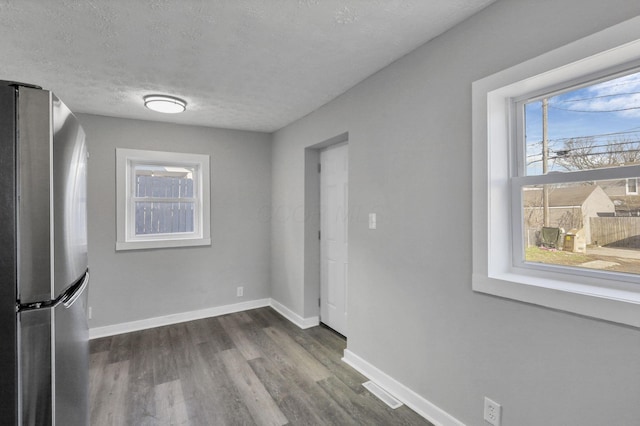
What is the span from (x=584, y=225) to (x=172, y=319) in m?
3.99

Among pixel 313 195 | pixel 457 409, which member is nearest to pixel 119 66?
pixel 313 195

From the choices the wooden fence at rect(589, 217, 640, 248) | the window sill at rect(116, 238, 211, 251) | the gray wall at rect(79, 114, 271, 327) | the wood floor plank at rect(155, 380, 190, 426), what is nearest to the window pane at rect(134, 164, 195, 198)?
the gray wall at rect(79, 114, 271, 327)

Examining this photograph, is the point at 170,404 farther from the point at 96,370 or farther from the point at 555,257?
the point at 555,257

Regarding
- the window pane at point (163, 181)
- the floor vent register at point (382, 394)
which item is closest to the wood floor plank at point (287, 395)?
the floor vent register at point (382, 394)

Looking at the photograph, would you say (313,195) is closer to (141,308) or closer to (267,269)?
(267,269)

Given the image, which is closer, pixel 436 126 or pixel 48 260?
pixel 48 260

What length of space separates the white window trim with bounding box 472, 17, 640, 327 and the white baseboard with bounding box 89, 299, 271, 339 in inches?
126

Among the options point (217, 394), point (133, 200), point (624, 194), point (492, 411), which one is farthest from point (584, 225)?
point (133, 200)

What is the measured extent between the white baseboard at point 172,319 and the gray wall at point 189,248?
0.17 ft

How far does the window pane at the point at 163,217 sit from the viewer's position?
373 centimetres

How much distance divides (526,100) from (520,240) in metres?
0.75

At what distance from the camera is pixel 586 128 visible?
148cm

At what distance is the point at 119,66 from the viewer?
2.29 meters

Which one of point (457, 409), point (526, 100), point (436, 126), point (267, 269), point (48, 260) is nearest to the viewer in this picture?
point (48, 260)
